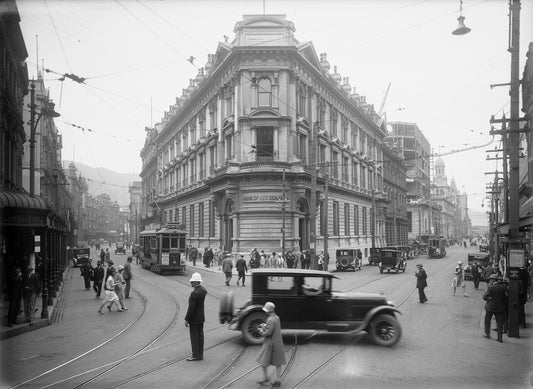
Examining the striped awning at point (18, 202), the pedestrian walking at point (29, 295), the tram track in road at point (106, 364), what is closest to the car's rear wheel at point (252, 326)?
the tram track in road at point (106, 364)

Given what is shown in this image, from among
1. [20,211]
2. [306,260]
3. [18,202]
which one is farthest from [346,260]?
[18,202]

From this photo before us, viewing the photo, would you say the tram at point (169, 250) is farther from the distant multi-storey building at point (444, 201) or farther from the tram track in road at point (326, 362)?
the distant multi-storey building at point (444, 201)

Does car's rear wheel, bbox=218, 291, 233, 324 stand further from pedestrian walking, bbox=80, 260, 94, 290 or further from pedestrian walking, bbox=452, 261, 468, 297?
pedestrian walking, bbox=80, 260, 94, 290

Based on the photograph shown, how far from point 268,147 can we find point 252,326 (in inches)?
1081

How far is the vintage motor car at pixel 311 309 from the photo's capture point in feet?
38.4

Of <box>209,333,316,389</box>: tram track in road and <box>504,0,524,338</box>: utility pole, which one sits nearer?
<box>209,333,316,389</box>: tram track in road

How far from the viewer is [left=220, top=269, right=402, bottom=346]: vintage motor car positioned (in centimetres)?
1172

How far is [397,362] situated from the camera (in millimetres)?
10102

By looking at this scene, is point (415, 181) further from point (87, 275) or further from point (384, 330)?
point (384, 330)

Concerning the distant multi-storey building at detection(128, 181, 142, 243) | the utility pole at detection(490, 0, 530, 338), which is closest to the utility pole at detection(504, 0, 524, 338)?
the utility pole at detection(490, 0, 530, 338)

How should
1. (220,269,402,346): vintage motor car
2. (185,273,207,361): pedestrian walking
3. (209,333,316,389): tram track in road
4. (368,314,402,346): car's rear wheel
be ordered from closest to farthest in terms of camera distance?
(209,333,316,389): tram track in road → (185,273,207,361): pedestrian walking → (368,314,402,346): car's rear wheel → (220,269,402,346): vintage motor car

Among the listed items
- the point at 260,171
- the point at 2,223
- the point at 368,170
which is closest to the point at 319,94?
the point at 260,171

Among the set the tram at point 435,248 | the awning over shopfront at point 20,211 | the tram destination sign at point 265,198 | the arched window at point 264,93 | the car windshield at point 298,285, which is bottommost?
the tram at point 435,248

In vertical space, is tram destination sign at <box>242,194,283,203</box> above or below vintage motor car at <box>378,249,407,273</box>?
above
